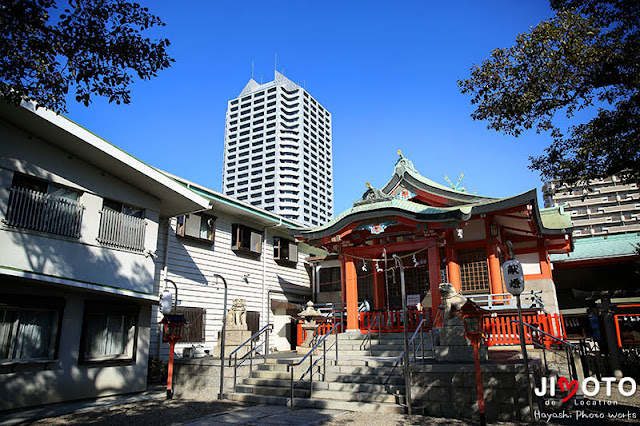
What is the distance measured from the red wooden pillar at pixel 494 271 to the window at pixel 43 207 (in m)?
13.1

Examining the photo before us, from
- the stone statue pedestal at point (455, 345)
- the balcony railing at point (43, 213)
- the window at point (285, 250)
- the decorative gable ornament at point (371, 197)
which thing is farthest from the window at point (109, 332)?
the stone statue pedestal at point (455, 345)

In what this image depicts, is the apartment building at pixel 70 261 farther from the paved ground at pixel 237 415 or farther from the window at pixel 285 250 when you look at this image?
the window at pixel 285 250

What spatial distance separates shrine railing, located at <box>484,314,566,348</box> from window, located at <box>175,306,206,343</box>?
409 inches

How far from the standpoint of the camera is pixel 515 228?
1705 centimetres

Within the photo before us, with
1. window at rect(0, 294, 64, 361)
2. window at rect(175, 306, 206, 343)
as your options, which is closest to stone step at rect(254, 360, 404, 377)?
window at rect(175, 306, 206, 343)

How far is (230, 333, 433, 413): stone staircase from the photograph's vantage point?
9.44m

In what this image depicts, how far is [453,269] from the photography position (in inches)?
603

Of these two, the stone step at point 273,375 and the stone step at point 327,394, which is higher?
the stone step at point 273,375

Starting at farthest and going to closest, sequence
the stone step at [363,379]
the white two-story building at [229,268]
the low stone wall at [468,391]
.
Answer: the white two-story building at [229,268], the stone step at [363,379], the low stone wall at [468,391]

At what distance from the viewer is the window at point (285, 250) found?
69.5ft

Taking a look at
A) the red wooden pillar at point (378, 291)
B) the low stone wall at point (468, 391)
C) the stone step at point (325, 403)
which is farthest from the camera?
the red wooden pillar at point (378, 291)

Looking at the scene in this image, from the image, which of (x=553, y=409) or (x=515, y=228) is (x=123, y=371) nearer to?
(x=553, y=409)

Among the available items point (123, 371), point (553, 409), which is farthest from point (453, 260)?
point (123, 371)

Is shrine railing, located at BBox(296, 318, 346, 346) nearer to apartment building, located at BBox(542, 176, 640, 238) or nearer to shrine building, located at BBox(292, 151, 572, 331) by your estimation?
shrine building, located at BBox(292, 151, 572, 331)
